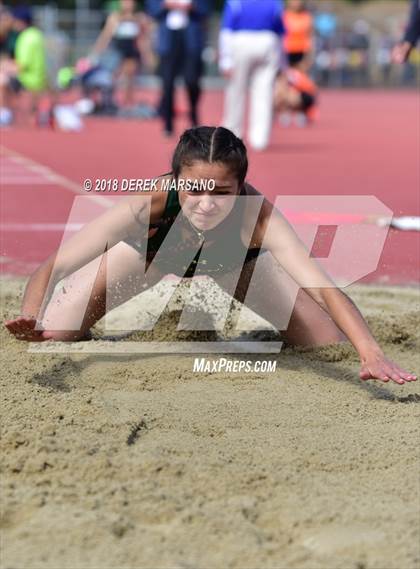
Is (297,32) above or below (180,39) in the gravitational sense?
below

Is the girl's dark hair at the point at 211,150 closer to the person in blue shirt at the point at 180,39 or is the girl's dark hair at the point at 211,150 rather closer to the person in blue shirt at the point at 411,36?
the person in blue shirt at the point at 411,36

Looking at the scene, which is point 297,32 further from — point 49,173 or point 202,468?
point 202,468

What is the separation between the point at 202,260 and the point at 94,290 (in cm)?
51

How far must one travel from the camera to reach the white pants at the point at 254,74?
1209 cm

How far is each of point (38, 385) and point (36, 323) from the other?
0.24m

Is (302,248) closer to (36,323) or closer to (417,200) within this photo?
(36,323)

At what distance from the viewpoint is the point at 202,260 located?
4.36 metres

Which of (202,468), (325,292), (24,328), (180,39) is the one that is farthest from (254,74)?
(202,468)

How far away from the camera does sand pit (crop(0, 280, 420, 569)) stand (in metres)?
2.60

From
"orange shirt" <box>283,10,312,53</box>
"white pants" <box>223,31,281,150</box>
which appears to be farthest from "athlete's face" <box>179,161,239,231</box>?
"orange shirt" <box>283,10,312,53</box>

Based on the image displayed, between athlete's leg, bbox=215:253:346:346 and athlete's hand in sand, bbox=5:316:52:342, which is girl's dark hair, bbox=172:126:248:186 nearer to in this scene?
athlete's leg, bbox=215:253:346:346

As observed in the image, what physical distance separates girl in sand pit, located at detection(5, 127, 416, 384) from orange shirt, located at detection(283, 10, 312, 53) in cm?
1425

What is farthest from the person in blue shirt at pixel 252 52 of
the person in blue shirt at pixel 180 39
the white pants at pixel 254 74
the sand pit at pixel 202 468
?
the sand pit at pixel 202 468

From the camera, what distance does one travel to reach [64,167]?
11.3 m
